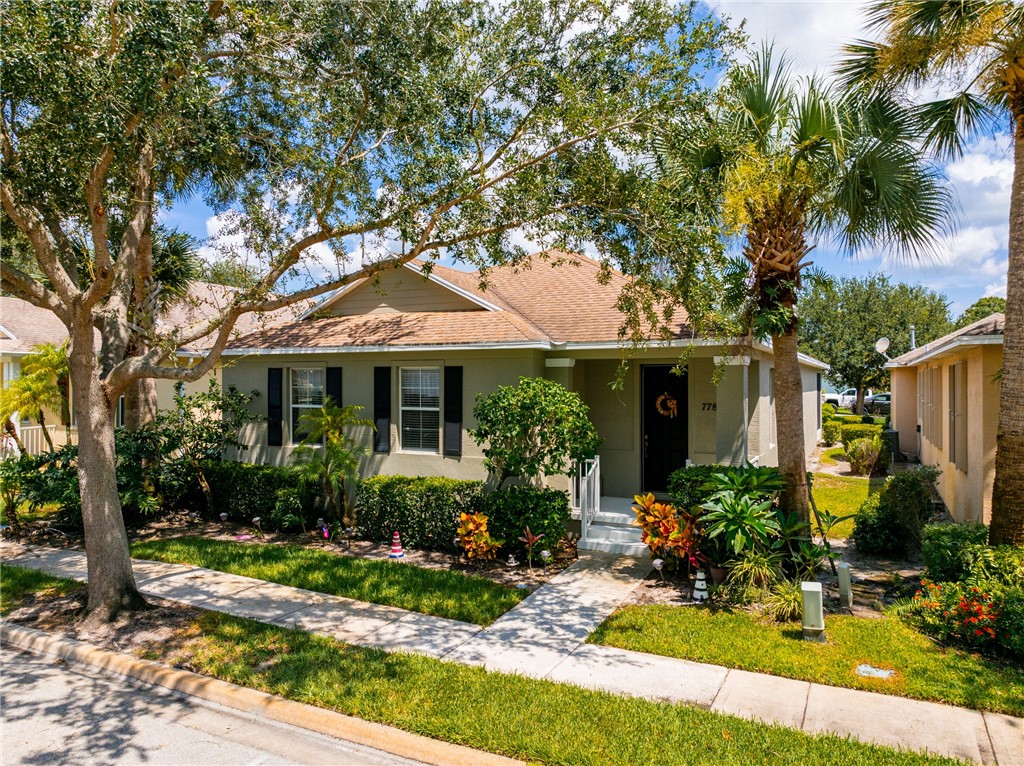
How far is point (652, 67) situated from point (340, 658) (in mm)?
7604

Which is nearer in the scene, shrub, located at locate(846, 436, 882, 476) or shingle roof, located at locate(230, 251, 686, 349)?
shingle roof, located at locate(230, 251, 686, 349)

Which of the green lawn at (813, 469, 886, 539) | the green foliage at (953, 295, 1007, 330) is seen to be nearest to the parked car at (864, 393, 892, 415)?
the green foliage at (953, 295, 1007, 330)

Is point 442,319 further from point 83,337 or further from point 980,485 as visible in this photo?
point 980,485

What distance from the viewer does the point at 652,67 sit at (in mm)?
7836

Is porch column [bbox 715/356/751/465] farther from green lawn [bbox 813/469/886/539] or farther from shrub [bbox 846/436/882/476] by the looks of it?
shrub [bbox 846/436/882/476]

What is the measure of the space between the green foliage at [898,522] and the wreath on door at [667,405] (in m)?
3.53

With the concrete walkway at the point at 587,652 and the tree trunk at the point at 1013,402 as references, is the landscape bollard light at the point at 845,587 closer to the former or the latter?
the tree trunk at the point at 1013,402

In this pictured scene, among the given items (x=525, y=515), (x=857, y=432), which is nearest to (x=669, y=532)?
(x=525, y=515)

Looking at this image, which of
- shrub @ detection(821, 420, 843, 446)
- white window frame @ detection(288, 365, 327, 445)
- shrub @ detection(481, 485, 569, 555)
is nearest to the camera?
shrub @ detection(481, 485, 569, 555)

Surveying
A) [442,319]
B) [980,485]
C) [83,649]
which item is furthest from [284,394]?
[980,485]

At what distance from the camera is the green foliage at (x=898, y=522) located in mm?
9711

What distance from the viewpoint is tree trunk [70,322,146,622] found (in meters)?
7.54

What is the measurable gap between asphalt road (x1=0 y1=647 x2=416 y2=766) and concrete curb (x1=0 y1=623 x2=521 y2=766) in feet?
0.22

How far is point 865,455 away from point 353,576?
48.8 ft
